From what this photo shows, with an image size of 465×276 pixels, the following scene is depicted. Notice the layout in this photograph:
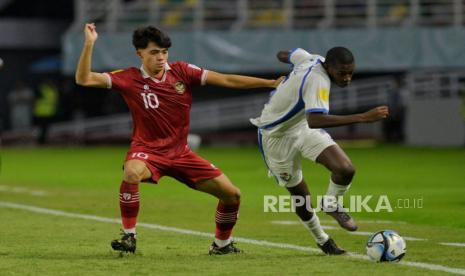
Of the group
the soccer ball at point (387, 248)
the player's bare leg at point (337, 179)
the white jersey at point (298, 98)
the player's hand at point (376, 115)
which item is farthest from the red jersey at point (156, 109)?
the soccer ball at point (387, 248)

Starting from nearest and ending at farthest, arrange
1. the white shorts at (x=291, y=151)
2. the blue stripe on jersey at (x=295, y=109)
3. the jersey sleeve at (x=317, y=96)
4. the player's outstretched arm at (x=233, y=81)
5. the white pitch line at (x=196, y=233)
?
the white pitch line at (x=196, y=233) < the jersey sleeve at (x=317, y=96) < the blue stripe on jersey at (x=295, y=109) < the player's outstretched arm at (x=233, y=81) < the white shorts at (x=291, y=151)

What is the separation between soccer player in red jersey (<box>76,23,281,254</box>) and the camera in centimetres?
1113

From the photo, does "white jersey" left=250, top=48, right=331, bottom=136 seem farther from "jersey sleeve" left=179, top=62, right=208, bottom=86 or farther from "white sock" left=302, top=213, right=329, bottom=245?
"white sock" left=302, top=213, right=329, bottom=245

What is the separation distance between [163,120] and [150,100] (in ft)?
0.68

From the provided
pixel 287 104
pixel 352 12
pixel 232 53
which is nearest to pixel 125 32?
pixel 232 53

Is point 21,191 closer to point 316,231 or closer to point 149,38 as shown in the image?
point 149,38

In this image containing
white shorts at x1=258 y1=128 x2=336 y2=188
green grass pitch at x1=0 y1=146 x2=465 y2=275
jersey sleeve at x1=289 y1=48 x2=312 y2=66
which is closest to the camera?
green grass pitch at x1=0 y1=146 x2=465 y2=275

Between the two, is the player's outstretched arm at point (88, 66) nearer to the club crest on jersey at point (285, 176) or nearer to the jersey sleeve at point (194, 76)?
the jersey sleeve at point (194, 76)

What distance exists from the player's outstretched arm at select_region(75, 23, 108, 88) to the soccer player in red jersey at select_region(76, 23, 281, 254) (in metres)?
0.01

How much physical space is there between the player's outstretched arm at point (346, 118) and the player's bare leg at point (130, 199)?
1.49m

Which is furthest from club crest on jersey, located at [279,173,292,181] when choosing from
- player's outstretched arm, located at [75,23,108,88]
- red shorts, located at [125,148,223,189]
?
player's outstretched arm, located at [75,23,108,88]

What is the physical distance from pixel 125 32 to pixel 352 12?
683 cm

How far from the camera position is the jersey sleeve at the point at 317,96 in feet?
35.7

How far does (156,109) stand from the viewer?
11.2m
